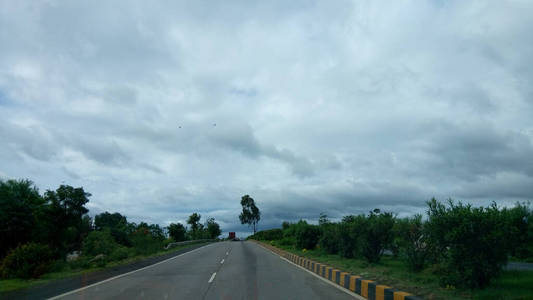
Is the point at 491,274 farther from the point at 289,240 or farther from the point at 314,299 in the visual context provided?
the point at 289,240

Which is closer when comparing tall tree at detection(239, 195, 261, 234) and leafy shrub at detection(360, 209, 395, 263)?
leafy shrub at detection(360, 209, 395, 263)

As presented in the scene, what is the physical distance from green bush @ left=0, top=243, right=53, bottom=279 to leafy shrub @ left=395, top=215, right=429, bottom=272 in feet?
44.7

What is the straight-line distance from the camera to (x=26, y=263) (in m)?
14.8

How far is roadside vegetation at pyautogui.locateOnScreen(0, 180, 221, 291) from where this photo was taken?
14.9 m

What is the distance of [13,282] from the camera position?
524 inches

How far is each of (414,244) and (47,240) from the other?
1085 inches

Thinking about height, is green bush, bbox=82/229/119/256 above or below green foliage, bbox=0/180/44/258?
below

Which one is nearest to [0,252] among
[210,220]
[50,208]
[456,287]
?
[50,208]

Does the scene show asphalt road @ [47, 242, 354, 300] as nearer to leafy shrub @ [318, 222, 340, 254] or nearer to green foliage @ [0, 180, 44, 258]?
leafy shrub @ [318, 222, 340, 254]

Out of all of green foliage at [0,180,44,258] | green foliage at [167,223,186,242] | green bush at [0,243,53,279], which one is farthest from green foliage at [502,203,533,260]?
green foliage at [167,223,186,242]

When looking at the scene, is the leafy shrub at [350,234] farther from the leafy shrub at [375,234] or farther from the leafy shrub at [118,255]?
the leafy shrub at [118,255]

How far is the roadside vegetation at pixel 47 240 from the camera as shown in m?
14.9

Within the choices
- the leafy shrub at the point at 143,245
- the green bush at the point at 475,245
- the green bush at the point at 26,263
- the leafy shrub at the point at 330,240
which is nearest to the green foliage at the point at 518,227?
the green bush at the point at 475,245

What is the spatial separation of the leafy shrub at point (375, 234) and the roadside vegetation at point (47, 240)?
12650 millimetres
